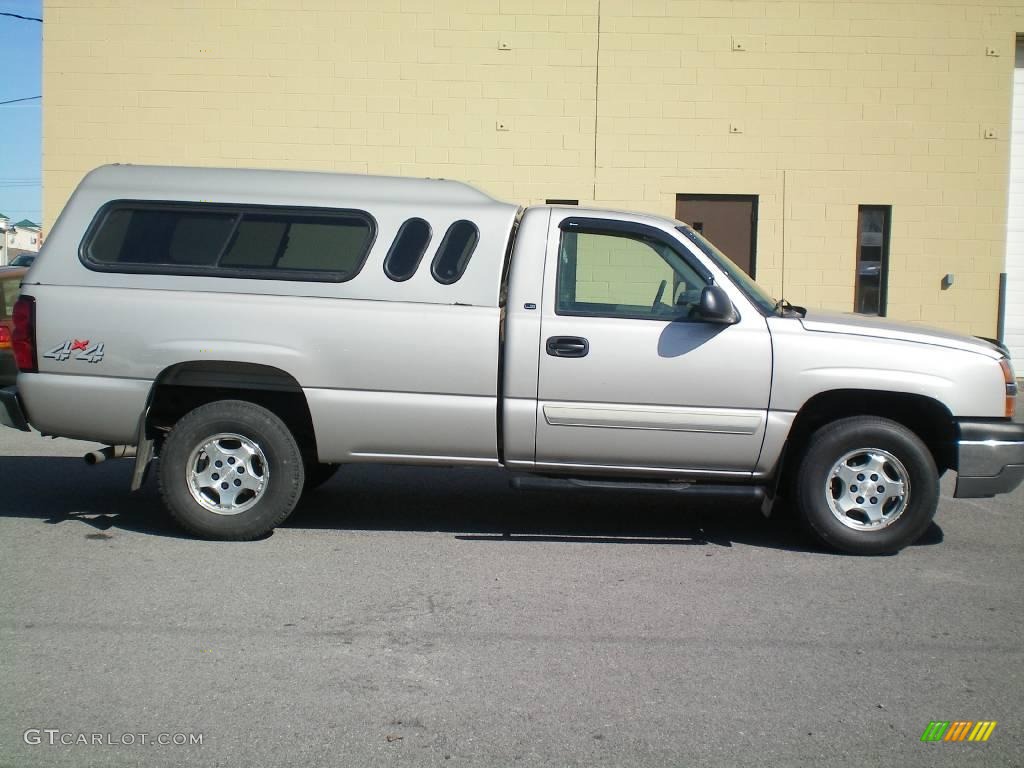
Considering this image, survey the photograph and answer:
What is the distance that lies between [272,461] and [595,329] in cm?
214

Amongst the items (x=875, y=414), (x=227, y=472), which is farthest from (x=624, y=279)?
(x=227, y=472)

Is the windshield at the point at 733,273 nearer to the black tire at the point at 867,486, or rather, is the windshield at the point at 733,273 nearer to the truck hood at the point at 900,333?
the truck hood at the point at 900,333

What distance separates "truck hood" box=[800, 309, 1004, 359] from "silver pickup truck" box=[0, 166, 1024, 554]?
0.02 meters

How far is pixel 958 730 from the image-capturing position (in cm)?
387

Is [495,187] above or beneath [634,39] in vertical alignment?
beneath

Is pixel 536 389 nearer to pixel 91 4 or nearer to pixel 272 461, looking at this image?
pixel 272 461

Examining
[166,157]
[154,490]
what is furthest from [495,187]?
[154,490]

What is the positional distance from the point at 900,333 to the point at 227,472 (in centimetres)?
420

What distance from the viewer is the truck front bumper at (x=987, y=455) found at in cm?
596

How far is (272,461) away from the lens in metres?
6.22

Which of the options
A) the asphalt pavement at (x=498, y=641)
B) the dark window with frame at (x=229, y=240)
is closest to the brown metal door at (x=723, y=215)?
the asphalt pavement at (x=498, y=641)

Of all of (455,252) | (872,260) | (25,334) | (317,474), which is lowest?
(317,474)

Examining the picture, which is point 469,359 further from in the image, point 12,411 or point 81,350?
point 12,411

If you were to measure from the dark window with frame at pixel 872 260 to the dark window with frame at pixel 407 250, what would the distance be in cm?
1123
